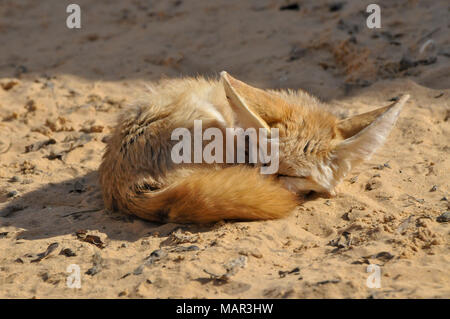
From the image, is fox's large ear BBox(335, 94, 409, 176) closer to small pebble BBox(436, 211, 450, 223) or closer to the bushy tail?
the bushy tail

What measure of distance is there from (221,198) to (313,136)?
78 centimetres

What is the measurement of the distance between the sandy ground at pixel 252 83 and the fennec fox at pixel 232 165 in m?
0.16

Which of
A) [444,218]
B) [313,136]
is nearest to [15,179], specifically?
[313,136]

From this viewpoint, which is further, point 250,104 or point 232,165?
point 232,165

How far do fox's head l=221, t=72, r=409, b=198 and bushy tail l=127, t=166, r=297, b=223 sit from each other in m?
0.19

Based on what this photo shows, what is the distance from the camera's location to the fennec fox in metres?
3.21

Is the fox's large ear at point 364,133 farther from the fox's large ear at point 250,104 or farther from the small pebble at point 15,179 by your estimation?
the small pebble at point 15,179

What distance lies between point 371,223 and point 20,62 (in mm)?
5467

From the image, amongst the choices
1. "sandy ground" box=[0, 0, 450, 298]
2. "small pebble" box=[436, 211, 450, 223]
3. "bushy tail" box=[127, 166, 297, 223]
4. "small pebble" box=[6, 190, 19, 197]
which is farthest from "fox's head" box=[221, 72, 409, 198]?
"small pebble" box=[6, 190, 19, 197]

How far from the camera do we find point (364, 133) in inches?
127

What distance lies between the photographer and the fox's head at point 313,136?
3.21 m

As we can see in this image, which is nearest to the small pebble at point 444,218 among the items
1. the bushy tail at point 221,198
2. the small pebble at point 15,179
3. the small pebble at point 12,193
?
the bushy tail at point 221,198

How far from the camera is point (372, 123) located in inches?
126

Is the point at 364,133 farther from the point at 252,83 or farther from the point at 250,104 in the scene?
the point at 252,83
